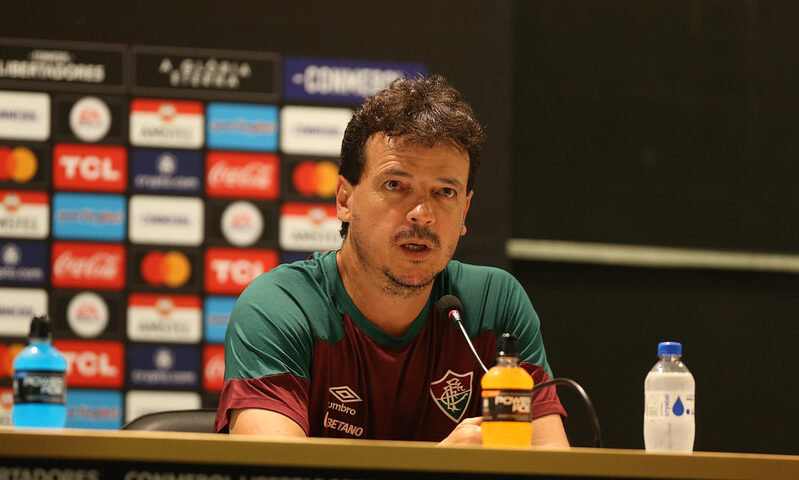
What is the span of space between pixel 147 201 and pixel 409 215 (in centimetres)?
159

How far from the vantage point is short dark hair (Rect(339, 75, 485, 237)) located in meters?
2.14

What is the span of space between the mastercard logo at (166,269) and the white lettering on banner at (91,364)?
30 centimetres

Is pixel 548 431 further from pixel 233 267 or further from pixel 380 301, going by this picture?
pixel 233 267

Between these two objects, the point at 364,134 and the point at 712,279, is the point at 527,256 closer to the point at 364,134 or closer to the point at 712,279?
the point at 712,279

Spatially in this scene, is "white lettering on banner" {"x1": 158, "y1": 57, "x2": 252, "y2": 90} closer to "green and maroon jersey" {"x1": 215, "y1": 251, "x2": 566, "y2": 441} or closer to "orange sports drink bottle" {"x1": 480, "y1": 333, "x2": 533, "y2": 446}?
"green and maroon jersey" {"x1": 215, "y1": 251, "x2": 566, "y2": 441}

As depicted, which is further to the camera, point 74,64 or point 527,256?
point 527,256

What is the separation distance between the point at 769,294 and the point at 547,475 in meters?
3.09

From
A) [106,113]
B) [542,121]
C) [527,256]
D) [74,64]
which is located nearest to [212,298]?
[106,113]

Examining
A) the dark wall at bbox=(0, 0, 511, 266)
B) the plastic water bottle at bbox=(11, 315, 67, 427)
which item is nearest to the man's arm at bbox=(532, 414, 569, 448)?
the plastic water bottle at bbox=(11, 315, 67, 427)

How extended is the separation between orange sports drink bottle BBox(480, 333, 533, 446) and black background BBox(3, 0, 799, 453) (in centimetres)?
232

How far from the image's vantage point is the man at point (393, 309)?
2.04 metres

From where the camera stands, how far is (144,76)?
3475 millimetres

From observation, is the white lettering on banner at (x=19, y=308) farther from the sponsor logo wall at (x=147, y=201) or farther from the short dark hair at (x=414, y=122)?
the short dark hair at (x=414, y=122)

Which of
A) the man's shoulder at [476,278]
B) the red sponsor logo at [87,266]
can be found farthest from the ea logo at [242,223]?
the man's shoulder at [476,278]
